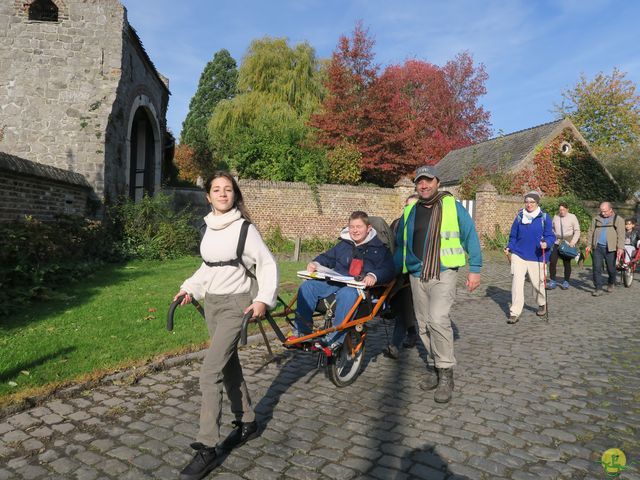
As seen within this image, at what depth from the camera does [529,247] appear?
7938 mm

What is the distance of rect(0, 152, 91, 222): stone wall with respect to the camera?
9.26 metres

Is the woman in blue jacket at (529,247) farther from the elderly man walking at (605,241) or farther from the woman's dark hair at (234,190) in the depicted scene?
the woman's dark hair at (234,190)

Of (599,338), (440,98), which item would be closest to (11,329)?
(599,338)

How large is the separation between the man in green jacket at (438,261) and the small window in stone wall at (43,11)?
13.9 meters

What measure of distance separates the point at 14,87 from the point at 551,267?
1510 cm

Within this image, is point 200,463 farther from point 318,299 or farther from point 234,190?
point 318,299

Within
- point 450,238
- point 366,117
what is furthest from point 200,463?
point 366,117

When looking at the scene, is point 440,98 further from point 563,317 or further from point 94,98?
point 563,317

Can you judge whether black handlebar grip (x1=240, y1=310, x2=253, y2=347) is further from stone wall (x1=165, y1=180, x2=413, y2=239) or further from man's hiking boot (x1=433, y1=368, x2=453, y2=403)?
stone wall (x1=165, y1=180, x2=413, y2=239)

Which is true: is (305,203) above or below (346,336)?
above

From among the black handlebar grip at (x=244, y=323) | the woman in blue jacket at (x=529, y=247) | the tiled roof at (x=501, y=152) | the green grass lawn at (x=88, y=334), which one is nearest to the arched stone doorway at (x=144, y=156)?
the green grass lawn at (x=88, y=334)

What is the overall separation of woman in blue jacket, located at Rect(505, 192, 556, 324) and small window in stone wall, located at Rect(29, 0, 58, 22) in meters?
14.0

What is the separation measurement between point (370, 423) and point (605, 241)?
962 centimetres

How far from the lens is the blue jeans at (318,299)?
4.54 m
